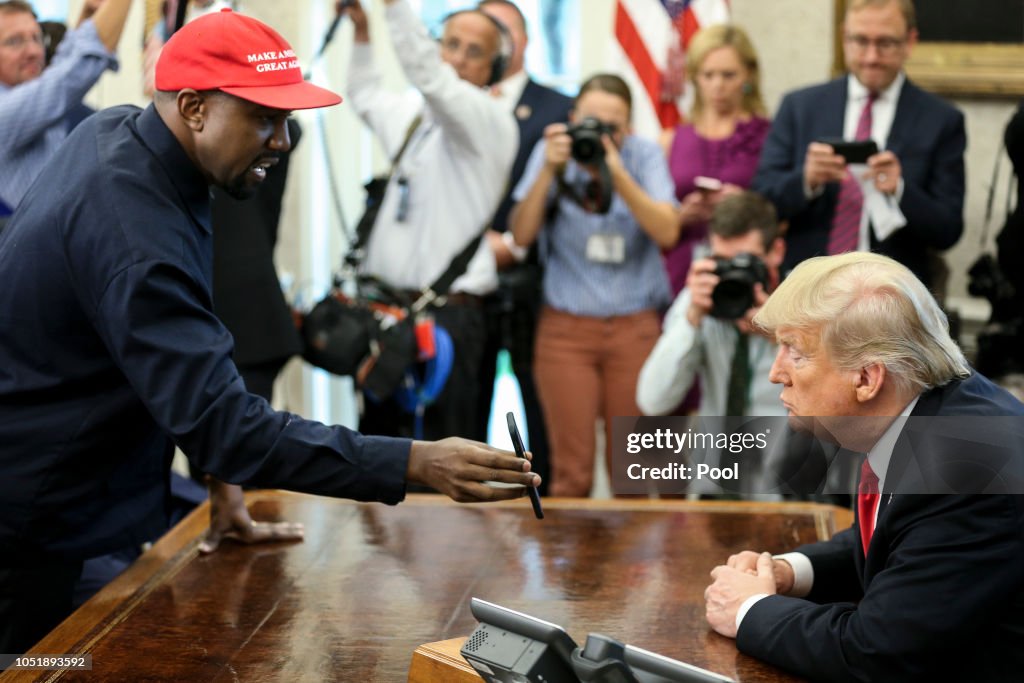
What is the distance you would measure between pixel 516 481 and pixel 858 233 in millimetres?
2281

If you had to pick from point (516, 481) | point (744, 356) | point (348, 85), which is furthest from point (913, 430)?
point (348, 85)

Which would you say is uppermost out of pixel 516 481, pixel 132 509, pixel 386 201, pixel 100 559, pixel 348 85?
pixel 348 85

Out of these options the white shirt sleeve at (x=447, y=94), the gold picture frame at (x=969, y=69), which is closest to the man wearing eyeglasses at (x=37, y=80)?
the white shirt sleeve at (x=447, y=94)

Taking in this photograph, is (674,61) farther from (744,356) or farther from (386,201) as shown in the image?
(744,356)

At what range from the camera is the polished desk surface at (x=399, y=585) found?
209 cm

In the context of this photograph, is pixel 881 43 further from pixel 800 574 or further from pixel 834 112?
pixel 800 574

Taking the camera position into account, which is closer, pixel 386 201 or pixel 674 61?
pixel 386 201

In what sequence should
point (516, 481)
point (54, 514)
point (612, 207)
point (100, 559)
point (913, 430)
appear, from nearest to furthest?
point (913, 430) → point (516, 481) → point (54, 514) → point (100, 559) → point (612, 207)

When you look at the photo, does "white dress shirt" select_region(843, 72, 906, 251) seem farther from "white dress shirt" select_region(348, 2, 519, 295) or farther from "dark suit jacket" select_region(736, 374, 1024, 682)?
"dark suit jacket" select_region(736, 374, 1024, 682)

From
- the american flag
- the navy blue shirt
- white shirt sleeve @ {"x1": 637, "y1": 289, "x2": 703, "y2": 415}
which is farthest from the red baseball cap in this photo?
the american flag

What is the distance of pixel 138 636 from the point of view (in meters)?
2.19

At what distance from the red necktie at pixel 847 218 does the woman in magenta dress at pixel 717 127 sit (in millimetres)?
451

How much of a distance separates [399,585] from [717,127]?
2.57 meters

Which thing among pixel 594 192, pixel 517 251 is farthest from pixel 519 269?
pixel 594 192
